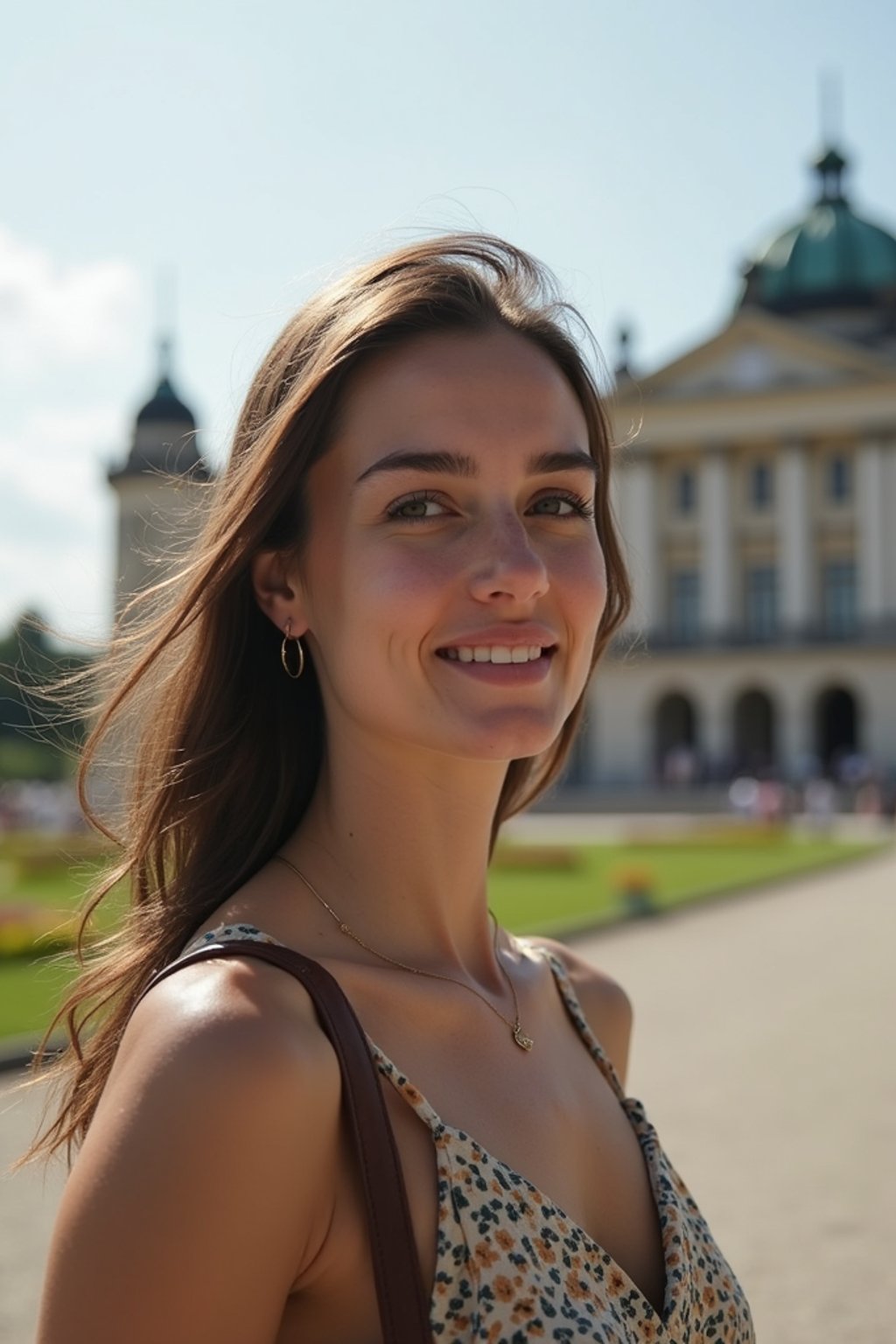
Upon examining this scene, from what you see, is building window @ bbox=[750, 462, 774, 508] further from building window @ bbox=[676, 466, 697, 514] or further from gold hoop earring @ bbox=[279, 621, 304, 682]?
gold hoop earring @ bbox=[279, 621, 304, 682]

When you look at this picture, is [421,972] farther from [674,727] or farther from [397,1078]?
[674,727]

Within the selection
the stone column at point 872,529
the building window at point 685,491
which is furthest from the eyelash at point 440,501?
the building window at point 685,491

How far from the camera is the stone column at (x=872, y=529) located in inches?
2275

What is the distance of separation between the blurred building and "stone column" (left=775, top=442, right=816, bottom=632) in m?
0.06

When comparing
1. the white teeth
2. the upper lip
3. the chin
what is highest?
the upper lip

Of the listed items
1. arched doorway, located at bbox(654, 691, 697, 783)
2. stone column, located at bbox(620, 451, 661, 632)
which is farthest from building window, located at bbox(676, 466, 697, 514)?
arched doorway, located at bbox(654, 691, 697, 783)

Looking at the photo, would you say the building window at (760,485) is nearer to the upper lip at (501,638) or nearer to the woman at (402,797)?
the woman at (402,797)

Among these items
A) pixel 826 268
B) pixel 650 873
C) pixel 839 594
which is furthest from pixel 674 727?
pixel 650 873

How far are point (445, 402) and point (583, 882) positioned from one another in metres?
21.2

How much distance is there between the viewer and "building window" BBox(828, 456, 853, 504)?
5953cm

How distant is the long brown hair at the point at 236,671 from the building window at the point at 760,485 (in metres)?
59.9

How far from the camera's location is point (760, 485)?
199ft

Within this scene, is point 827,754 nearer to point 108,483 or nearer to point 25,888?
point 108,483

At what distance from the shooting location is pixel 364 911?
201 centimetres
